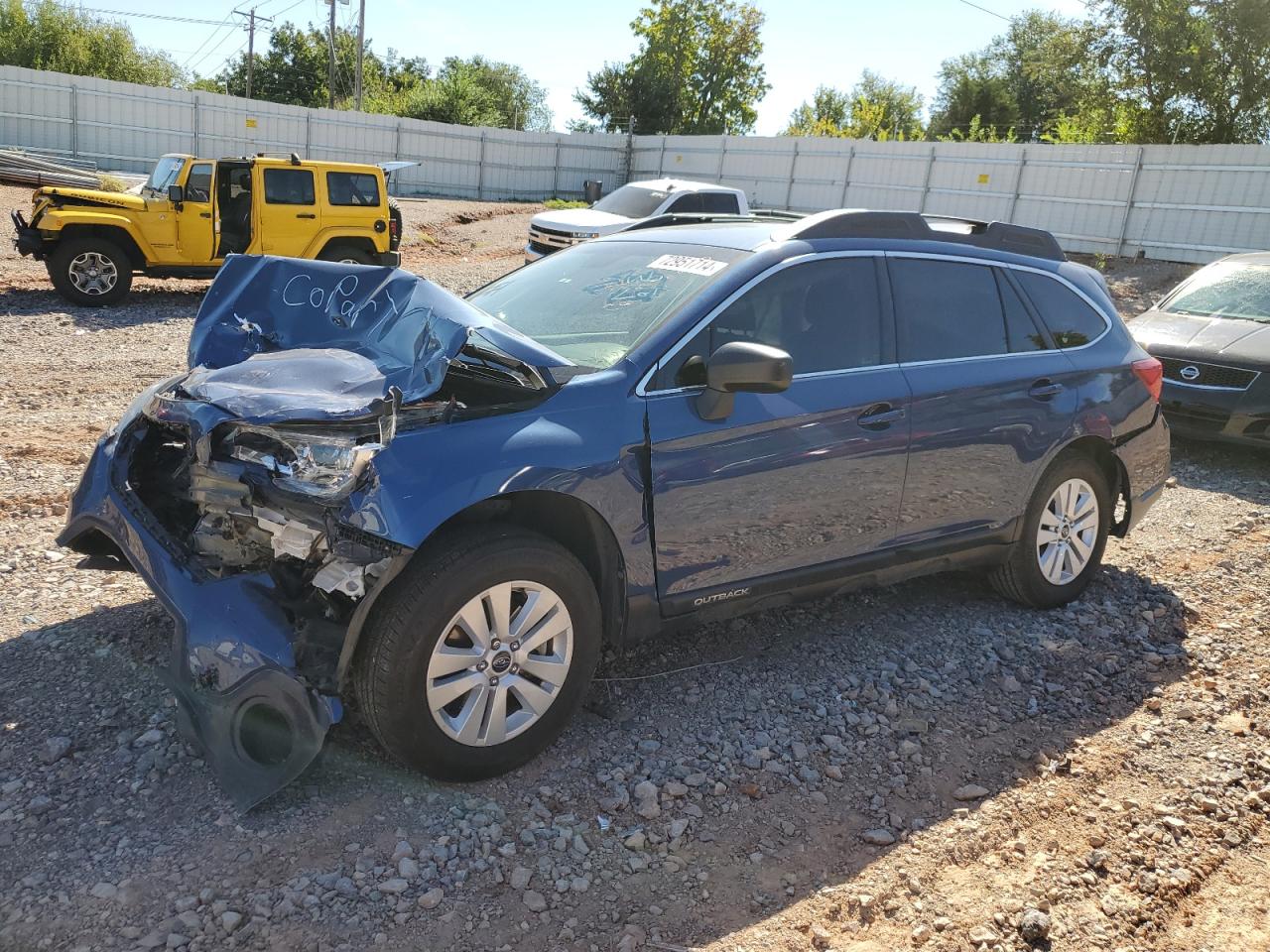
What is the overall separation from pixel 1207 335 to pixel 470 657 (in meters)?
7.82

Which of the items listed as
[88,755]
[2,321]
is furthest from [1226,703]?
[2,321]

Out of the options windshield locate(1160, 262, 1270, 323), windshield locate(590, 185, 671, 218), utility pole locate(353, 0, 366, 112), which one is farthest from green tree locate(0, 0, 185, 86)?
windshield locate(1160, 262, 1270, 323)

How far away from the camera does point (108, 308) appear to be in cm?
1191

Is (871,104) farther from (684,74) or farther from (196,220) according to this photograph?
(196,220)

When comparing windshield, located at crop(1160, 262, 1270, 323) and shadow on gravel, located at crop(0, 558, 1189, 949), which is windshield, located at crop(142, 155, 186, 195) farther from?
windshield, located at crop(1160, 262, 1270, 323)

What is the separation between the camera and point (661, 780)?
3.44 m

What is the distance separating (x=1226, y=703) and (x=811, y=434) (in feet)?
7.21

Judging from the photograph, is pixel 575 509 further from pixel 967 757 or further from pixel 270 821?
pixel 967 757

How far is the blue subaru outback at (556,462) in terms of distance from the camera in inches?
118

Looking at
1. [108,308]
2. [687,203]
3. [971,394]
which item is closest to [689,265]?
[971,394]

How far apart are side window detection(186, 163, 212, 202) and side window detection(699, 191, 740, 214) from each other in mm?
8090

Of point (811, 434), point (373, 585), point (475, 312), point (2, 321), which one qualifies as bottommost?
point (2, 321)

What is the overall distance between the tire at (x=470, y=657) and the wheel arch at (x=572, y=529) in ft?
0.27

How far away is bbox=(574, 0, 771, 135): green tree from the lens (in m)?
52.2
